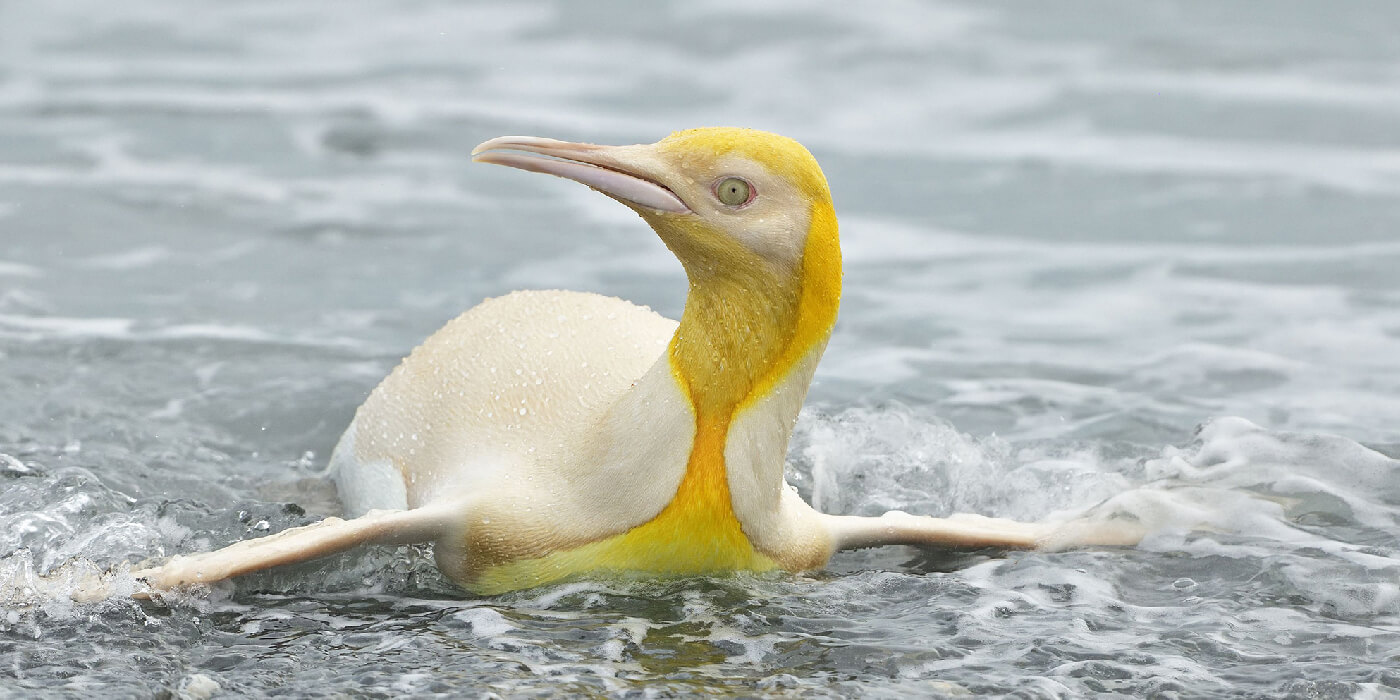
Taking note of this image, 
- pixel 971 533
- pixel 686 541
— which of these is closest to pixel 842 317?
pixel 971 533

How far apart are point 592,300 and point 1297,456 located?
270 centimetres

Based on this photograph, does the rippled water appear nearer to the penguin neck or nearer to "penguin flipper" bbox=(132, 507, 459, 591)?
"penguin flipper" bbox=(132, 507, 459, 591)

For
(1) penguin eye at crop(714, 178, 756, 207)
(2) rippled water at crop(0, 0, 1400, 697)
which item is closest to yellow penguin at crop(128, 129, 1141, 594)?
(1) penguin eye at crop(714, 178, 756, 207)

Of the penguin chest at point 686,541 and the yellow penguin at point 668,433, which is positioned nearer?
the yellow penguin at point 668,433

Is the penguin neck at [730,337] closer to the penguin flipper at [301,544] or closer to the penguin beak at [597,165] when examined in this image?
the penguin beak at [597,165]

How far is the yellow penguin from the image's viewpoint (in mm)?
4617

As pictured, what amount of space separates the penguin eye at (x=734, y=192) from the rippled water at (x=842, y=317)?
116 centimetres

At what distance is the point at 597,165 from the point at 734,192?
1.24ft

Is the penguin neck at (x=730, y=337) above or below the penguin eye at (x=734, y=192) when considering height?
below

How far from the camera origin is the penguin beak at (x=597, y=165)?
458 centimetres

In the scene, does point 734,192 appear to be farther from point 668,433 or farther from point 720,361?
point 668,433

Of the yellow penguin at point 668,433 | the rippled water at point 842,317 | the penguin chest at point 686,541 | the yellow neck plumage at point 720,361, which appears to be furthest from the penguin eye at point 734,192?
the rippled water at point 842,317

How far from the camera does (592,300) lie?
6352 millimetres

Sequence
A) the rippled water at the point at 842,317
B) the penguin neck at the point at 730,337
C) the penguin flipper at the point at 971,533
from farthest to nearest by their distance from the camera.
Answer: the penguin flipper at the point at 971,533, the rippled water at the point at 842,317, the penguin neck at the point at 730,337
